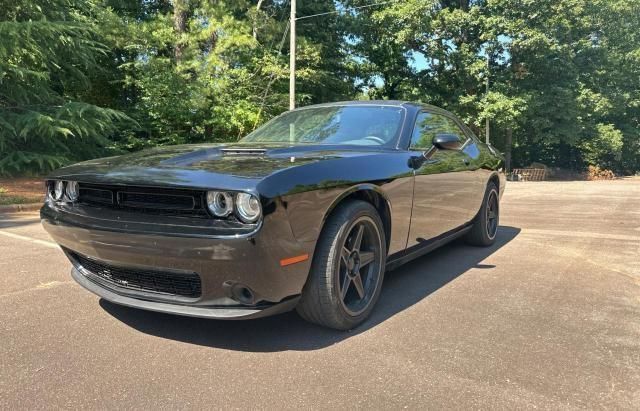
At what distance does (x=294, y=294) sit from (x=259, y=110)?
15.7m

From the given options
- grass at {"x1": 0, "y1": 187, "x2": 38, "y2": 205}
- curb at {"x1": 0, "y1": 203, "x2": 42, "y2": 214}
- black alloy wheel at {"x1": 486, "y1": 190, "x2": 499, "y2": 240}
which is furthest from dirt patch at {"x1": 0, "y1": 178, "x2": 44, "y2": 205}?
black alloy wheel at {"x1": 486, "y1": 190, "x2": 499, "y2": 240}

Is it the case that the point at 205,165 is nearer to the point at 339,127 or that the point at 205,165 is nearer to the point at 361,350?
the point at 361,350

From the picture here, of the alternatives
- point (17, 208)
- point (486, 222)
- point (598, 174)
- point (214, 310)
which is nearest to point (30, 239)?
point (17, 208)

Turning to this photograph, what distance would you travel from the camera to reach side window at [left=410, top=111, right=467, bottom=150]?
13.7 feet

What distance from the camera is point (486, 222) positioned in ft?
18.4

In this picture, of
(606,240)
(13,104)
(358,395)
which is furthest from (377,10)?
(358,395)

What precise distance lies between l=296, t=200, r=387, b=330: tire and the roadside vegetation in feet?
31.0

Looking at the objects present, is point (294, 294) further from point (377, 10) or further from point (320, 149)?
point (377, 10)

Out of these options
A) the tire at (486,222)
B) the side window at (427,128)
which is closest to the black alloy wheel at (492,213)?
the tire at (486,222)

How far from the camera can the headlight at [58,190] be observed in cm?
323

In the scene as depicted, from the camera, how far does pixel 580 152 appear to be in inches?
1346

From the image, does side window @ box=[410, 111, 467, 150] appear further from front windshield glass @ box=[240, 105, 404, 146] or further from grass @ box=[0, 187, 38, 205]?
grass @ box=[0, 187, 38, 205]

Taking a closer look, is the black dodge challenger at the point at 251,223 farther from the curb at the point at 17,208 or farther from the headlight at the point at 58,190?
the curb at the point at 17,208

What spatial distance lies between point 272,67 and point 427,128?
14.5 metres
